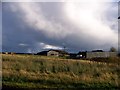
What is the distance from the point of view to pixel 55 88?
13047 millimetres

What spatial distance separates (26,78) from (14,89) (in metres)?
2.32

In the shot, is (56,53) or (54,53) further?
(56,53)

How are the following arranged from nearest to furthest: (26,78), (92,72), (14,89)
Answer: (14,89) → (26,78) → (92,72)

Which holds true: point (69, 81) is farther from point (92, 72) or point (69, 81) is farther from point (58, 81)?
point (92, 72)

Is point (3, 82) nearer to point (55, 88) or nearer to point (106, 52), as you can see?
point (55, 88)

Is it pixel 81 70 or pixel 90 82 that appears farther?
pixel 81 70

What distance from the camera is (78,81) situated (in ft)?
49.2

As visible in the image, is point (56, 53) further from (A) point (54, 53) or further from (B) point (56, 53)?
(A) point (54, 53)

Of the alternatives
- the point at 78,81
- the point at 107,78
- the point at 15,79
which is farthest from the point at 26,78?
the point at 107,78

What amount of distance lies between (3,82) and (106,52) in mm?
44015

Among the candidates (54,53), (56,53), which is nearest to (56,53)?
(56,53)

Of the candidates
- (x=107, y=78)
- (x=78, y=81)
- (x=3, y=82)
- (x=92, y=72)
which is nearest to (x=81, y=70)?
(x=92, y=72)

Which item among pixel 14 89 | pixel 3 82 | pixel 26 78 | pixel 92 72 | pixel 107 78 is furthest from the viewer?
A: pixel 92 72

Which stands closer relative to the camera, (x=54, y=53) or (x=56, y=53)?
(x=54, y=53)
